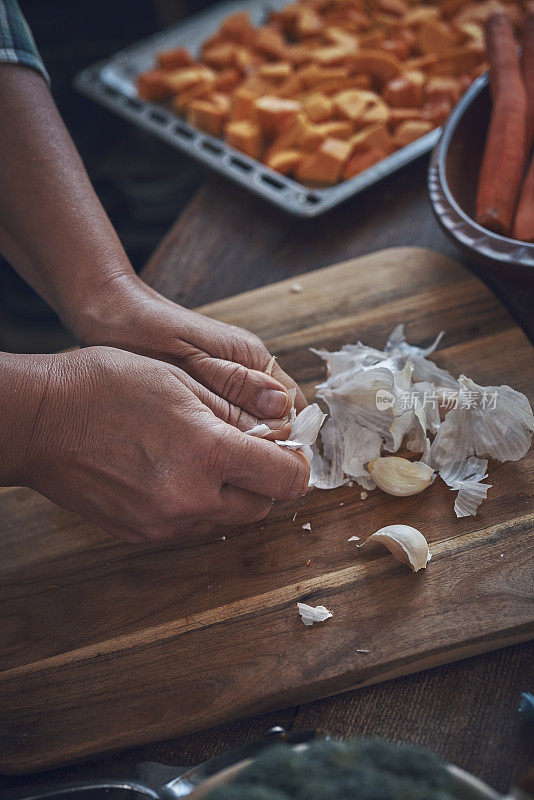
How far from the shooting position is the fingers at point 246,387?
0.95 metres

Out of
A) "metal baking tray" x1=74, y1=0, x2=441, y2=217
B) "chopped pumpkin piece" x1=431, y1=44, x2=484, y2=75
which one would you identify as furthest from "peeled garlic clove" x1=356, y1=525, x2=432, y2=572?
"chopped pumpkin piece" x1=431, y1=44, x2=484, y2=75

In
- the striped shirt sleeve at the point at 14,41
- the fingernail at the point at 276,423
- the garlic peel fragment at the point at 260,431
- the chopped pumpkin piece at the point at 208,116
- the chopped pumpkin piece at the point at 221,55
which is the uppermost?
the striped shirt sleeve at the point at 14,41

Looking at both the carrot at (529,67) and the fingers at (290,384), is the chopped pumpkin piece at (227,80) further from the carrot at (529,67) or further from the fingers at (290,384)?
the fingers at (290,384)

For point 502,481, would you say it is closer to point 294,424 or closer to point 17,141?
point 294,424

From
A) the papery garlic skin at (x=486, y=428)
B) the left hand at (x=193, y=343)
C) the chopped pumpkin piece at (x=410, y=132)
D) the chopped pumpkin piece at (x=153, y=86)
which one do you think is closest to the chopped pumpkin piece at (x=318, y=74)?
the chopped pumpkin piece at (x=410, y=132)

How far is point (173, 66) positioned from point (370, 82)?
0.54m

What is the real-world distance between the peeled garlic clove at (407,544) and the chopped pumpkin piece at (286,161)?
92cm

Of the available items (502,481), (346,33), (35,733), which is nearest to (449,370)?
(502,481)

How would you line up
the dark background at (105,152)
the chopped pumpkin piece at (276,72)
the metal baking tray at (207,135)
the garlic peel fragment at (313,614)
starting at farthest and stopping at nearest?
the dark background at (105,152)
the chopped pumpkin piece at (276,72)
the metal baking tray at (207,135)
the garlic peel fragment at (313,614)

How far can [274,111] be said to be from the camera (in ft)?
4.87

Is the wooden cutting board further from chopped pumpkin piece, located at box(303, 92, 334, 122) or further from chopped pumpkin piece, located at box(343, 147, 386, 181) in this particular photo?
chopped pumpkin piece, located at box(303, 92, 334, 122)

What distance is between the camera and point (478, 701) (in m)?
0.78

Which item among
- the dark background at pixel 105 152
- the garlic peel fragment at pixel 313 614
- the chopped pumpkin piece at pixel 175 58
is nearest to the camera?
the garlic peel fragment at pixel 313 614

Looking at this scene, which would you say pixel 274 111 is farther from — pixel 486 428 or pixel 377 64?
pixel 486 428
